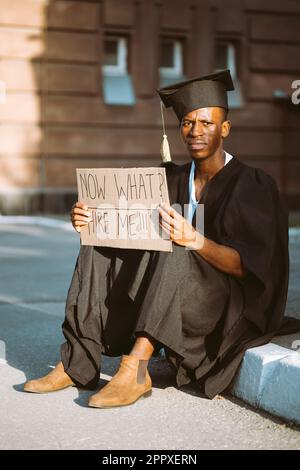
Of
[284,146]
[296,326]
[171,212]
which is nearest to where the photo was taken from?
[171,212]

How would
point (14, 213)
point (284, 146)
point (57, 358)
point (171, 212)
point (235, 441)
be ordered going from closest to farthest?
point (235, 441) < point (171, 212) < point (57, 358) < point (14, 213) < point (284, 146)

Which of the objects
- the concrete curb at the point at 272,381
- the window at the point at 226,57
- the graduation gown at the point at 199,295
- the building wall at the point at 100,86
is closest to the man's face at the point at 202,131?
the graduation gown at the point at 199,295

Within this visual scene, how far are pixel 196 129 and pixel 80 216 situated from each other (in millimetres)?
690

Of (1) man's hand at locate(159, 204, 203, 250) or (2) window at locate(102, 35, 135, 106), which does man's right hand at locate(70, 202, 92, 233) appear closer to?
(1) man's hand at locate(159, 204, 203, 250)

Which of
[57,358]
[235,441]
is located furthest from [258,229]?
[57,358]

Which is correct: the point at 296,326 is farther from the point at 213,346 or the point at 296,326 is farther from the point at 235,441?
the point at 235,441

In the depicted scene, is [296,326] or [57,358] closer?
[296,326]

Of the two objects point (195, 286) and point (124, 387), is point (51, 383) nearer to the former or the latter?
point (124, 387)

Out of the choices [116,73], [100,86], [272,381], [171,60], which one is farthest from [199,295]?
[171,60]

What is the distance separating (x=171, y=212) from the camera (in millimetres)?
4039

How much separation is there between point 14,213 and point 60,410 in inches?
521

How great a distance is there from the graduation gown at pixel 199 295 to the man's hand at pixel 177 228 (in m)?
0.08

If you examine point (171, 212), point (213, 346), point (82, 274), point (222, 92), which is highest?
point (222, 92)

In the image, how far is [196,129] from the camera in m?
4.46
